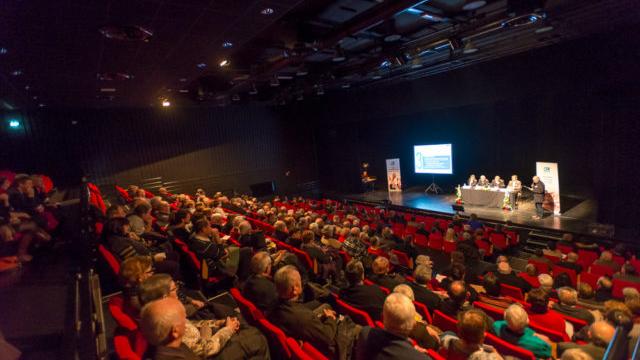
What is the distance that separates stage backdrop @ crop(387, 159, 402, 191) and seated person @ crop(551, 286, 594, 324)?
11.3 meters

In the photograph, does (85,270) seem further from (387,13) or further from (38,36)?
(387,13)

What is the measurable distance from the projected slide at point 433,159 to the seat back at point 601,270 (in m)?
8.42

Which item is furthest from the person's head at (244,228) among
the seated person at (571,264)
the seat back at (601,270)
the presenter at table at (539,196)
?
the presenter at table at (539,196)

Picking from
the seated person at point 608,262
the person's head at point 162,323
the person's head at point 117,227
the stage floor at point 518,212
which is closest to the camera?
the person's head at point 162,323

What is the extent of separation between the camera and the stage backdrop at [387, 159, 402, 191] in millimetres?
14768

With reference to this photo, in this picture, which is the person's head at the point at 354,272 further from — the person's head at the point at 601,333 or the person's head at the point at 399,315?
the person's head at the point at 601,333

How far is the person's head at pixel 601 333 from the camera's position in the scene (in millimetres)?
2543

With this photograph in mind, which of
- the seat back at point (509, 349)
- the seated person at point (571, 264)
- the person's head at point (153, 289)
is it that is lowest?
the seated person at point (571, 264)

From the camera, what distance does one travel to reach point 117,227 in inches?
150

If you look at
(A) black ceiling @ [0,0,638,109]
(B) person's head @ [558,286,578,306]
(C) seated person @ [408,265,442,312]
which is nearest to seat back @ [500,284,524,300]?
(B) person's head @ [558,286,578,306]

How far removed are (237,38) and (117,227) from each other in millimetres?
3434

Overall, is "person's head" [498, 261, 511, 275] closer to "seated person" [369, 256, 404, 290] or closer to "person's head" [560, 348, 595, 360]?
"seated person" [369, 256, 404, 290]

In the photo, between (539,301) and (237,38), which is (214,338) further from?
(237,38)

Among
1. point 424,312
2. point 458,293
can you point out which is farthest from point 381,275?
point 458,293
